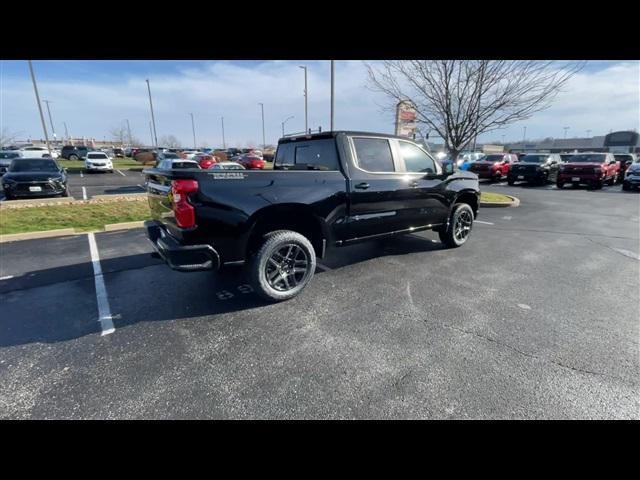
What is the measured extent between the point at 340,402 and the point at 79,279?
14.1ft

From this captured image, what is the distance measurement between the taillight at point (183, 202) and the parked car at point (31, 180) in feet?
34.8

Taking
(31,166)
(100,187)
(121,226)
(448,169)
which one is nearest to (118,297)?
(121,226)

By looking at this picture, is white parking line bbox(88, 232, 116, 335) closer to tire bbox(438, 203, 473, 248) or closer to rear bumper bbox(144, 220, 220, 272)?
rear bumper bbox(144, 220, 220, 272)

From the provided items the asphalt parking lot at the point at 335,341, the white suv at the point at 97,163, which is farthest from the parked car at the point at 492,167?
the white suv at the point at 97,163

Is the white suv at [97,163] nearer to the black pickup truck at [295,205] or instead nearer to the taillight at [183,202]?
the black pickup truck at [295,205]

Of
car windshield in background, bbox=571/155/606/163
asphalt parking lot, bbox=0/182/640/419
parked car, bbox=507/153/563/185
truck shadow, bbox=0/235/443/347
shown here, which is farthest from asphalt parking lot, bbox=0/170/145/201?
car windshield in background, bbox=571/155/606/163

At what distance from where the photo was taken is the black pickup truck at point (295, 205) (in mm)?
3197

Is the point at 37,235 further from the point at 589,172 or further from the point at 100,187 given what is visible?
the point at 589,172

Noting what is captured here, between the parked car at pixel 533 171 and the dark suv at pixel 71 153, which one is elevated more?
the dark suv at pixel 71 153
